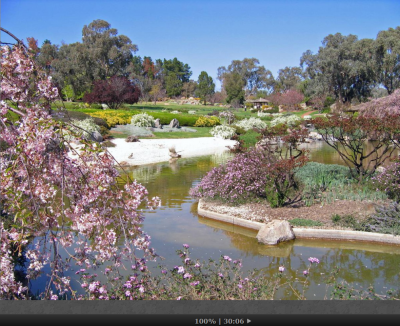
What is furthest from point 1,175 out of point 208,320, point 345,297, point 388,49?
point 388,49

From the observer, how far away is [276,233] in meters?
7.00

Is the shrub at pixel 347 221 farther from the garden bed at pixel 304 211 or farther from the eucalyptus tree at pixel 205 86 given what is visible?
the eucalyptus tree at pixel 205 86

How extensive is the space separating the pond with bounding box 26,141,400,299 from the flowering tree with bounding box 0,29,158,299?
220 centimetres

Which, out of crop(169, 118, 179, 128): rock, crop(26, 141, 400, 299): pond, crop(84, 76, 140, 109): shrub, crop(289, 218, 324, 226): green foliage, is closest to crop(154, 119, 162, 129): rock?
crop(169, 118, 179, 128): rock

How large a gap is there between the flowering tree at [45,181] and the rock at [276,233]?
11.9 ft

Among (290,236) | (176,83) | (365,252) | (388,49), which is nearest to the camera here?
(365,252)

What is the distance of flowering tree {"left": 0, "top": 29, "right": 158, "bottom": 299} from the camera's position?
3023 mm

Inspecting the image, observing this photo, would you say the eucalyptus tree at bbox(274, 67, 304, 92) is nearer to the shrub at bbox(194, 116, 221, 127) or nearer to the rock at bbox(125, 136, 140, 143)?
the shrub at bbox(194, 116, 221, 127)

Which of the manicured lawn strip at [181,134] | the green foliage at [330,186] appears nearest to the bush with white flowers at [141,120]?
the manicured lawn strip at [181,134]

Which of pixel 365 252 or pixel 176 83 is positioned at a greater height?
pixel 176 83

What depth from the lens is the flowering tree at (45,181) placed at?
3.02 metres

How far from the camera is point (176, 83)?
6366cm

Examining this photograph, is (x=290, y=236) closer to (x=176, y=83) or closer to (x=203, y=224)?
(x=203, y=224)

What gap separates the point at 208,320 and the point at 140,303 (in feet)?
2.12
